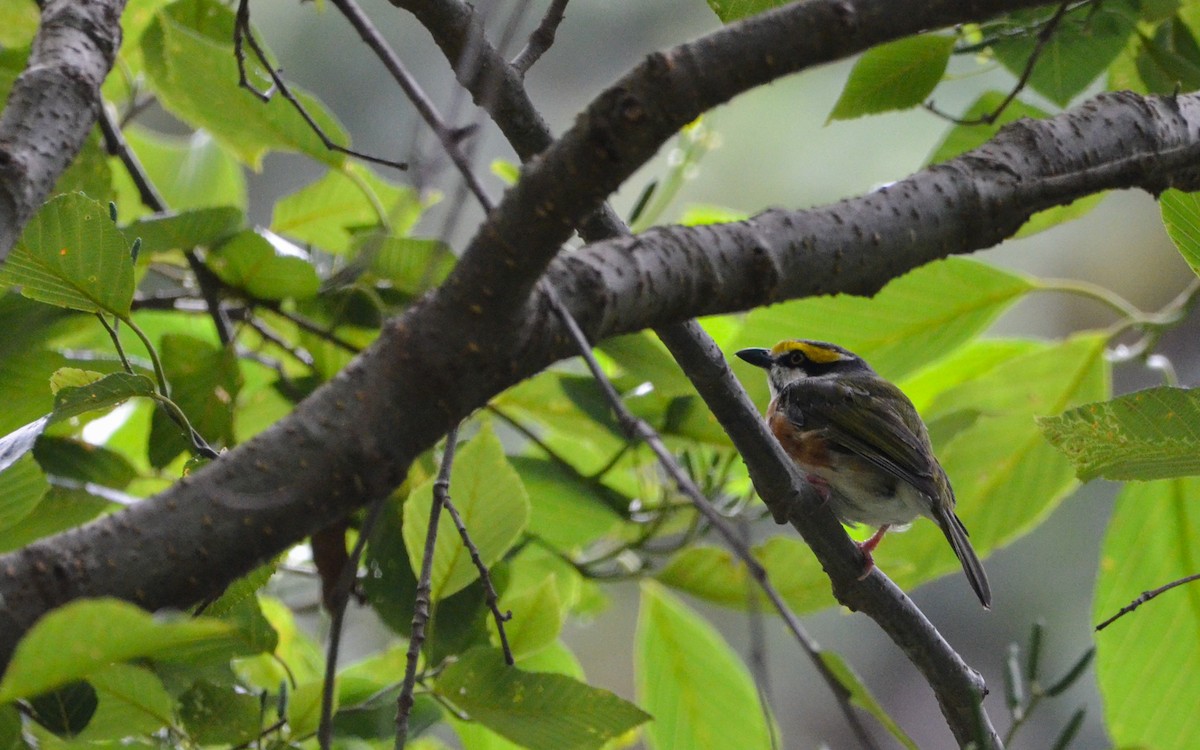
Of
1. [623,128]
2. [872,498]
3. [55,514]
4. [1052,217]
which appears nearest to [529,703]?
[55,514]

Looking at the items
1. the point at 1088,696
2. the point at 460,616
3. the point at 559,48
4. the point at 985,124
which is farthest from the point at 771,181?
the point at 460,616

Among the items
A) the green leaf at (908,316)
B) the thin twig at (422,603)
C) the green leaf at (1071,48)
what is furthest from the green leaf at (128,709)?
the green leaf at (1071,48)

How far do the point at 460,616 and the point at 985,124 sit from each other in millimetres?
1759

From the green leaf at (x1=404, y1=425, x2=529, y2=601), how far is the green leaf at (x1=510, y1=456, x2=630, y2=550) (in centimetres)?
58

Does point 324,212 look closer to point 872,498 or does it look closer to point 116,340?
point 116,340

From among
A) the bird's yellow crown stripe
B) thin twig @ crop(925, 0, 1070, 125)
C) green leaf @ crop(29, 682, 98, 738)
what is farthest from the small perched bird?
green leaf @ crop(29, 682, 98, 738)

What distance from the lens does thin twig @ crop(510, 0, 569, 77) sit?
173 centimetres

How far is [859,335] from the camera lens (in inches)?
108

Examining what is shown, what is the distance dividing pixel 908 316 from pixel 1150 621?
3.03ft

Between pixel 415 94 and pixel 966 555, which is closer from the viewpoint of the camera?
pixel 415 94

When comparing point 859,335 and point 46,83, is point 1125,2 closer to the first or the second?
point 859,335

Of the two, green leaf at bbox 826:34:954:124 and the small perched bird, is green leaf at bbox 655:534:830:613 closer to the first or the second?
the small perched bird

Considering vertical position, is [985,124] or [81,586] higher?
[81,586]

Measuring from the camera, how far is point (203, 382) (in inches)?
96.7
